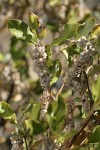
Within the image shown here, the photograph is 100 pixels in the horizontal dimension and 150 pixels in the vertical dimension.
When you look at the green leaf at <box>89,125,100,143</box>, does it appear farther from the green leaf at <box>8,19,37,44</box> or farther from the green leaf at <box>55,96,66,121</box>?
the green leaf at <box>8,19,37,44</box>

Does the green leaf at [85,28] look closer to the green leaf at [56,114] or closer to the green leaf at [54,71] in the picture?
the green leaf at [54,71]

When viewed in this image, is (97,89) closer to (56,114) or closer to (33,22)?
(56,114)

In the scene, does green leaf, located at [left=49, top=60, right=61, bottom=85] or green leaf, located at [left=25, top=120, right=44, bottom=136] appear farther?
green leaf, located at [left=49, top=60, right=61, bottom=85]

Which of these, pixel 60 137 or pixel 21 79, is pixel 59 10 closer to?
pixel 21 79

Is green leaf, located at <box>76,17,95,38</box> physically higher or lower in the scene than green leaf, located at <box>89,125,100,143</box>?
higher

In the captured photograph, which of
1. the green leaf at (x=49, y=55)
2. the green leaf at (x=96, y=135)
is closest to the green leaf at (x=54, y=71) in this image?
the green leaf at (x=49, y=55)

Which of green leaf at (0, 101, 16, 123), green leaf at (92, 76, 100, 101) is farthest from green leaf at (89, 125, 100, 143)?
green leaf at (0, 101, 16, 123)

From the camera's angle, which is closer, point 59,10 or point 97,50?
point 97,50

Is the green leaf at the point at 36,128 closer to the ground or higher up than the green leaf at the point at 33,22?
closer to the ground

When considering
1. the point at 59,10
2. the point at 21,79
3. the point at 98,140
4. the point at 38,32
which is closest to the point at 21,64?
the point at 21,79
